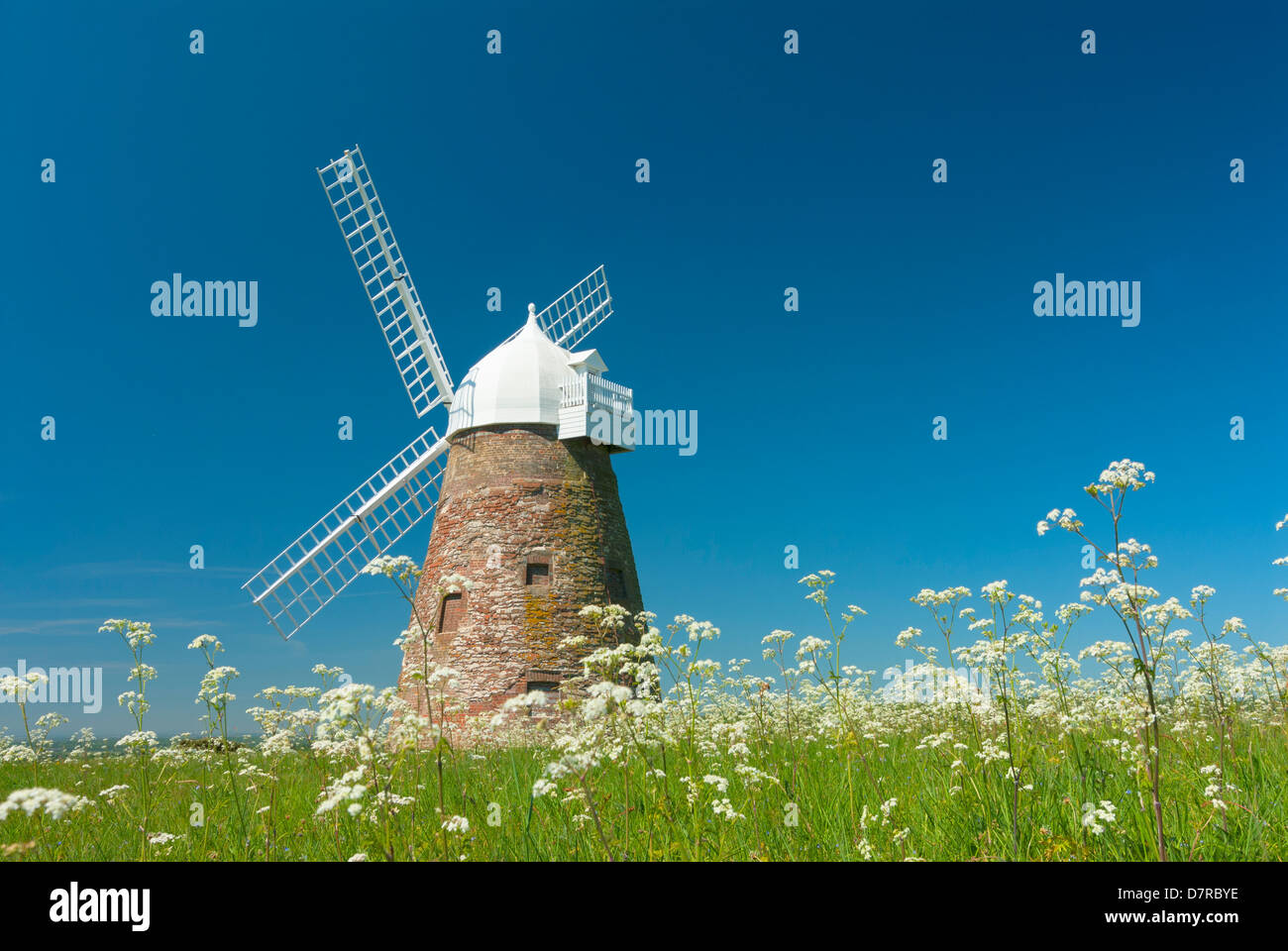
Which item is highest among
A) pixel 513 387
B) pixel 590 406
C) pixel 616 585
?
pixel 513 387

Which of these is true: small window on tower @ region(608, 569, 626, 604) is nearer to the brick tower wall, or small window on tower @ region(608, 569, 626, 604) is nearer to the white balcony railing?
the brick tower wall

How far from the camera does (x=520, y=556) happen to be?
1644cm

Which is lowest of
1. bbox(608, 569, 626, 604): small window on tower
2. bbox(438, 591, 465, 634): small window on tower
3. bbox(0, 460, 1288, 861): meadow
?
bbox(0, 460, 1288, 861): meadow

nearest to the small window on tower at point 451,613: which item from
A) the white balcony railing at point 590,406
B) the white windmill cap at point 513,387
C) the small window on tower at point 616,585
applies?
the small window on tower at point 616,585

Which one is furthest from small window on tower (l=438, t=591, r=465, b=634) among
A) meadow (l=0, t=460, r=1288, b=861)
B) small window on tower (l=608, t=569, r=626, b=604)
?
meadow (l=0, t=460, r=1288, b=861)

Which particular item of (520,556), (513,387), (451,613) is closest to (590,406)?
(513,387)

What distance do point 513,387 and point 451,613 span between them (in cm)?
540

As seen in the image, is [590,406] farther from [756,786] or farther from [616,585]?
[756,786]

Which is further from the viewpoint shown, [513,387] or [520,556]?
[513,387]

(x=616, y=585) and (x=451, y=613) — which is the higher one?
(x=616, y=585)

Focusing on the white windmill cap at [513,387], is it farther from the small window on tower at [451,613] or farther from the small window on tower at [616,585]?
the small window on tower at [451,613]

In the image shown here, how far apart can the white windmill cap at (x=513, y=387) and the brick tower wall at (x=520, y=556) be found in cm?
34

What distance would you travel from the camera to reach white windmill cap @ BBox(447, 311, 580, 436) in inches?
687

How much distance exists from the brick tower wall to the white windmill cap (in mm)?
339
